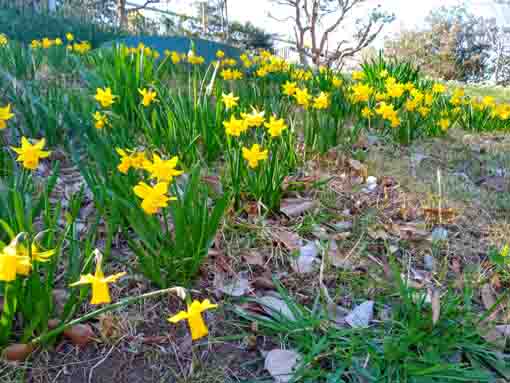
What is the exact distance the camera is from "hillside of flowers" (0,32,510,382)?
3.18 feet

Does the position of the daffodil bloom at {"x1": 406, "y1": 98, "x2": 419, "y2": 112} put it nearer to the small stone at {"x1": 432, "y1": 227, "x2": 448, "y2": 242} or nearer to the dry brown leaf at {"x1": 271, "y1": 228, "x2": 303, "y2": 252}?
the small stone at {"x1": 432, "y1": 227, "x2": 448, "y2": 242}

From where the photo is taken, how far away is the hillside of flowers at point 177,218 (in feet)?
3.18

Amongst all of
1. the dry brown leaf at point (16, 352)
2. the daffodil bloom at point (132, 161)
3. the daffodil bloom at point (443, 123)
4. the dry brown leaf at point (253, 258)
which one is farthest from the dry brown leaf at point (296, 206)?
the daffodil bloom at point (443, 123)

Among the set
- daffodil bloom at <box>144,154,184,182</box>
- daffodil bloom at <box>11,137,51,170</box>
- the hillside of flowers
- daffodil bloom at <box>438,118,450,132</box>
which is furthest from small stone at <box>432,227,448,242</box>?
daffodil bloom at <box>438,118,450,132</box>

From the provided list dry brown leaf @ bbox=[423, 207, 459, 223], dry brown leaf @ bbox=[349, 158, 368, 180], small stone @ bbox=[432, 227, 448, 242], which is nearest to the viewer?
small stone @ bbox=[432, 227, 448, 242]

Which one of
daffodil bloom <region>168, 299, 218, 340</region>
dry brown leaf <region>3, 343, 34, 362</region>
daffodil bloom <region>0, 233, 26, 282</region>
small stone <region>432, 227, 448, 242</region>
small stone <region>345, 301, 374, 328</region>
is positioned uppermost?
daffodil bloom <region>0, 233, 26, 282</region>

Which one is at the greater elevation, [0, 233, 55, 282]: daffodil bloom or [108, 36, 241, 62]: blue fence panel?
[108, 36, 241, 62]: blue fence panel

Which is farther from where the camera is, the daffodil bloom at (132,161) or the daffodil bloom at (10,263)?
the daffodil bloom at (132,161)

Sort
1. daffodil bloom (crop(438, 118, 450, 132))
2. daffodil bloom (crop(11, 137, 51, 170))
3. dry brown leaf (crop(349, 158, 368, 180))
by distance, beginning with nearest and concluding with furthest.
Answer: daffodil bloom (crop(11, 137, 51, 170))
dry brown leaf (crop(349, 158, 368, 180))
daffodil bloom (crop(438, 118, 450, 132))

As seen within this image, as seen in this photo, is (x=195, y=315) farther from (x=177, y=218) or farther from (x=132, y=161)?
(x=132, y=161)

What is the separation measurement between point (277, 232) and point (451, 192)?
3.46 ft

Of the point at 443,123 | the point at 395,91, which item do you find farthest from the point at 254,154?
the point at 443,123

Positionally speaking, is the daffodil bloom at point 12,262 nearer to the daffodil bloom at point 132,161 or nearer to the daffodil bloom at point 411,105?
the daffodil bloom at point 132,161

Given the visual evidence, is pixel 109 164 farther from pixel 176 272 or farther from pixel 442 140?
pixel 442 140
